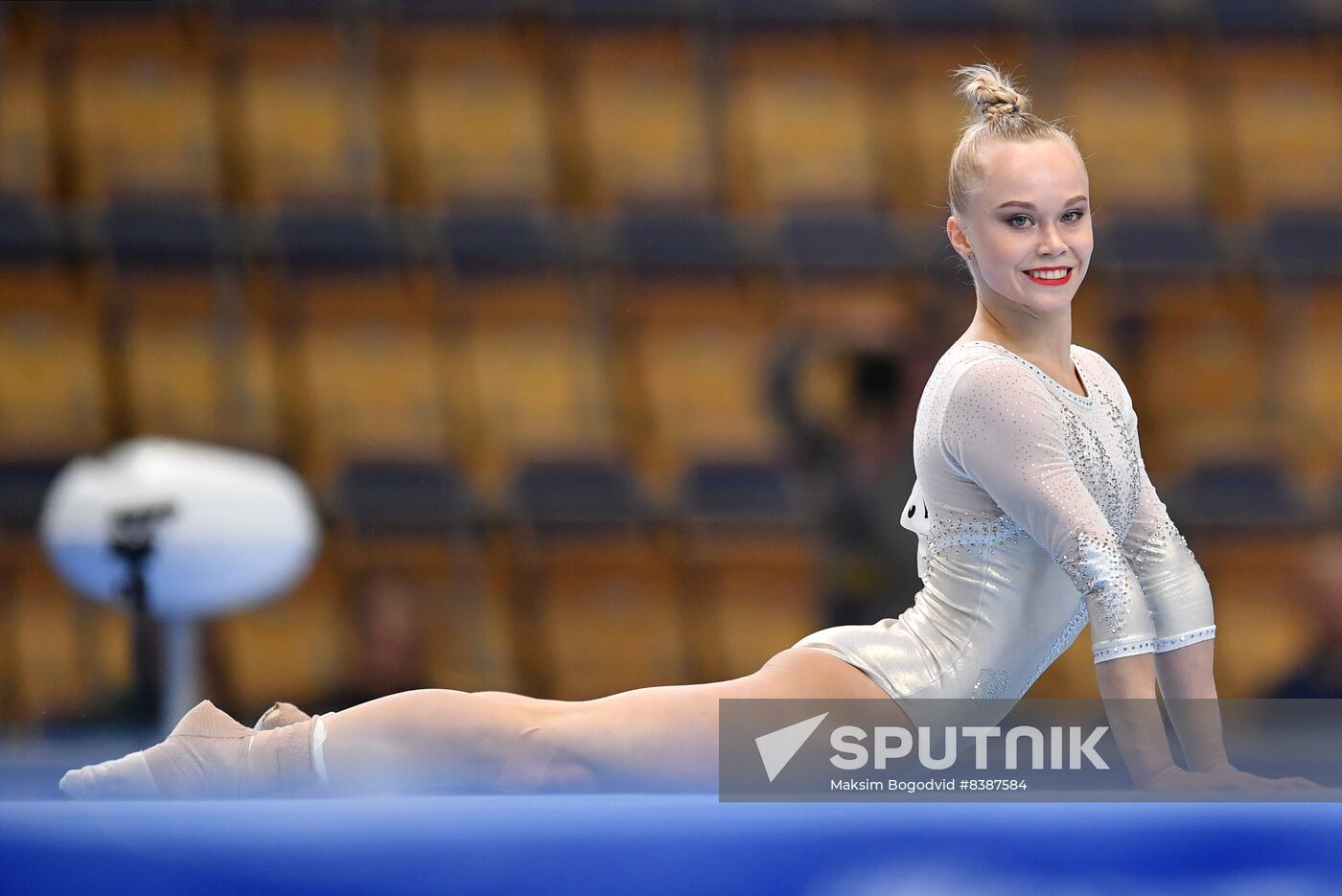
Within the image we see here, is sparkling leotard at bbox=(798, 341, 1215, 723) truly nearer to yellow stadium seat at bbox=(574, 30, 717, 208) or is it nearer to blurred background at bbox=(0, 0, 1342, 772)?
blurred background at bbox=(0, 0, 1342, 772)

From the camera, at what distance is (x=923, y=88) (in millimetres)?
3088

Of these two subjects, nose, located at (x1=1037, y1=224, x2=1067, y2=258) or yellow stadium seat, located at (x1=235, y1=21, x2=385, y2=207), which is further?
yellow stadium seat, located at (x1=235, y1=21, x2=385, y2=207)

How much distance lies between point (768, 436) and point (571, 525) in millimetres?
425

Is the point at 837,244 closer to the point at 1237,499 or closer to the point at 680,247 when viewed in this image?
the point at 680,247

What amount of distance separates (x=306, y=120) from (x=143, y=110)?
1.05 ft

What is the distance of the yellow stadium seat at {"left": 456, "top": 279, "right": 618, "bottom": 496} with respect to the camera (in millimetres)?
2904

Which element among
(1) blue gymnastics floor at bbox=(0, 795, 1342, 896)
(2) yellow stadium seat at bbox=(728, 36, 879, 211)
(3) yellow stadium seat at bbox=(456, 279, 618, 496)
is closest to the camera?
(1) blue gymnastics floor at bbox=(0, 795, 1342, 896)

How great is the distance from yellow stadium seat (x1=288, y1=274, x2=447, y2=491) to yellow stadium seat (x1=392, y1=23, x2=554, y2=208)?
258 millimetres

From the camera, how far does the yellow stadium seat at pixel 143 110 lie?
9.46 feet

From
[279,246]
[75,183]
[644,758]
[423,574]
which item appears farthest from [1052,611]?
[75,183]

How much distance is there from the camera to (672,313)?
2949 millimetres

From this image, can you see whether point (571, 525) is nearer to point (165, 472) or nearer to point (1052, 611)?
point (165, 472)

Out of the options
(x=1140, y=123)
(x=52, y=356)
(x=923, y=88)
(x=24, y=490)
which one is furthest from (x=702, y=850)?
(x=1140, y=123)

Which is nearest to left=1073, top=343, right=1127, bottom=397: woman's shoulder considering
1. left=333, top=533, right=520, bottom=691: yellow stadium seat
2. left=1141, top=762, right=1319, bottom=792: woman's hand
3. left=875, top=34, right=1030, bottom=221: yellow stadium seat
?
left=1141, top=762, right=1319, bottom=792: woman's hand
